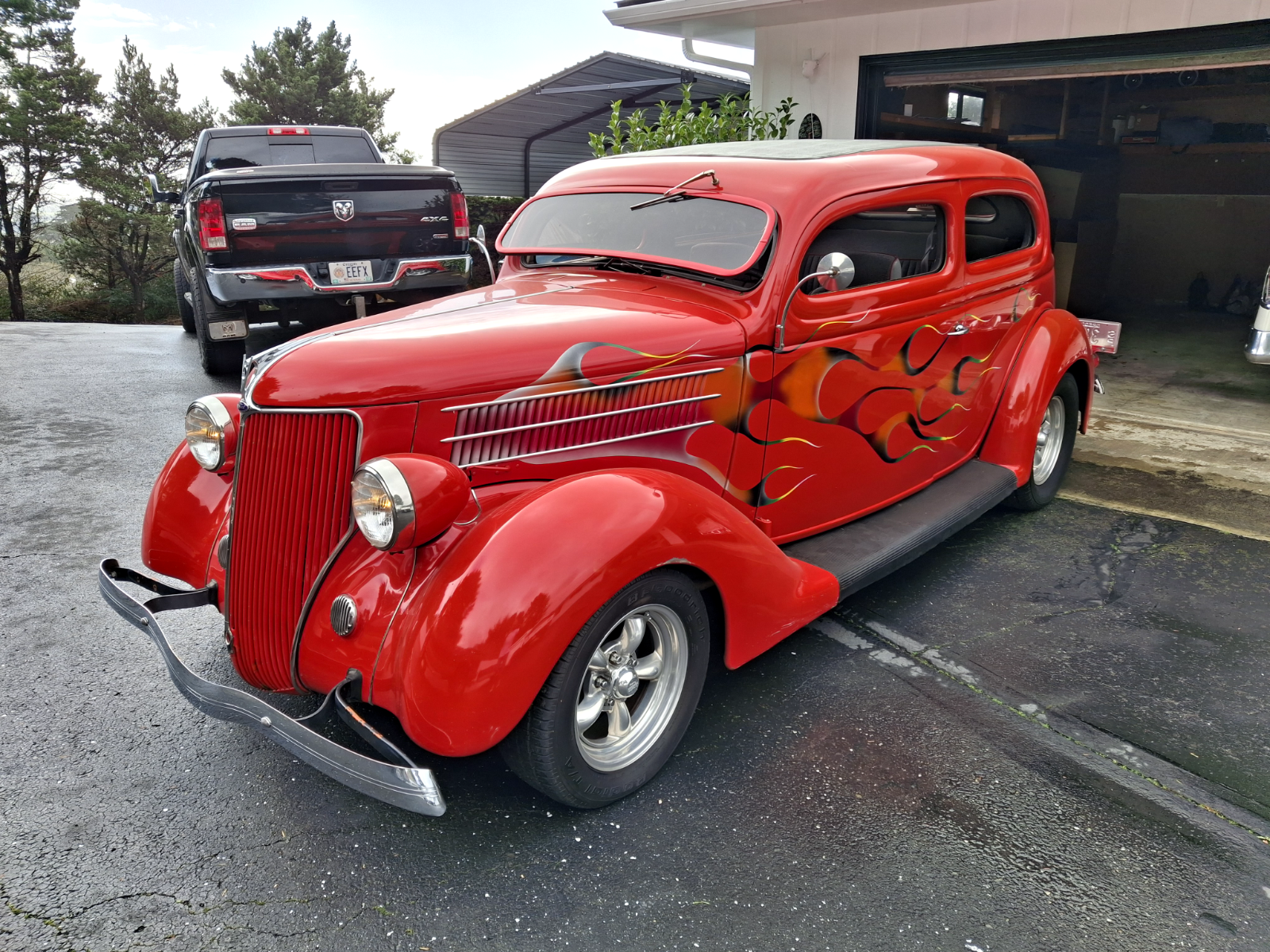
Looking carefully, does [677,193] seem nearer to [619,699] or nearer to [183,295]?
[619,699]

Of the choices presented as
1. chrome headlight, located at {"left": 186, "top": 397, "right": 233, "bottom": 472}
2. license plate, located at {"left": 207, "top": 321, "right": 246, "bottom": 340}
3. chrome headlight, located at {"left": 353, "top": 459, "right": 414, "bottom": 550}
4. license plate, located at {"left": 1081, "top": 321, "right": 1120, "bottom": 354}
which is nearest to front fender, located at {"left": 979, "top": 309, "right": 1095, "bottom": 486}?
license plate, located at {"left": 1081, "top": 321, "right": 1120, "bottom": 354}

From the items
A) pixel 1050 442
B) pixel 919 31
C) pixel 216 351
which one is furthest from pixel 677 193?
pixel 216 351

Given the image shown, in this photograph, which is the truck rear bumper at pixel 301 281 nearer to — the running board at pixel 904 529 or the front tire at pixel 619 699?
the running board at pixel 904 529

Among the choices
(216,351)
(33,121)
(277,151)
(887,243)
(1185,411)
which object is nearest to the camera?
(887,243)

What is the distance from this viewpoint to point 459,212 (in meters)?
7.13

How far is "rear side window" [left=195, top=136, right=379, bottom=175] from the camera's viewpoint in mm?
8508

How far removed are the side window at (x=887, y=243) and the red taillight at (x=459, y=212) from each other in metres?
4.18

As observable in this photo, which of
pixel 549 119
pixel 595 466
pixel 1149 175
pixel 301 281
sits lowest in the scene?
pixel 595 466

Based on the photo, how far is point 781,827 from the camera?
7.98 ft

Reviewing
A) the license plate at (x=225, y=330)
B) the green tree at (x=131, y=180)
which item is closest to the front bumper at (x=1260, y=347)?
the license plate at (x=225, y=330)

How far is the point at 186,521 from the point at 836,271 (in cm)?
234

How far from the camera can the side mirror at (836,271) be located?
2951mm

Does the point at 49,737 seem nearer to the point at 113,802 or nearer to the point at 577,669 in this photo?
the point at 113,802

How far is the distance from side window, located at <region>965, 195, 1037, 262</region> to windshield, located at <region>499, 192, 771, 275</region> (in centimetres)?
134
